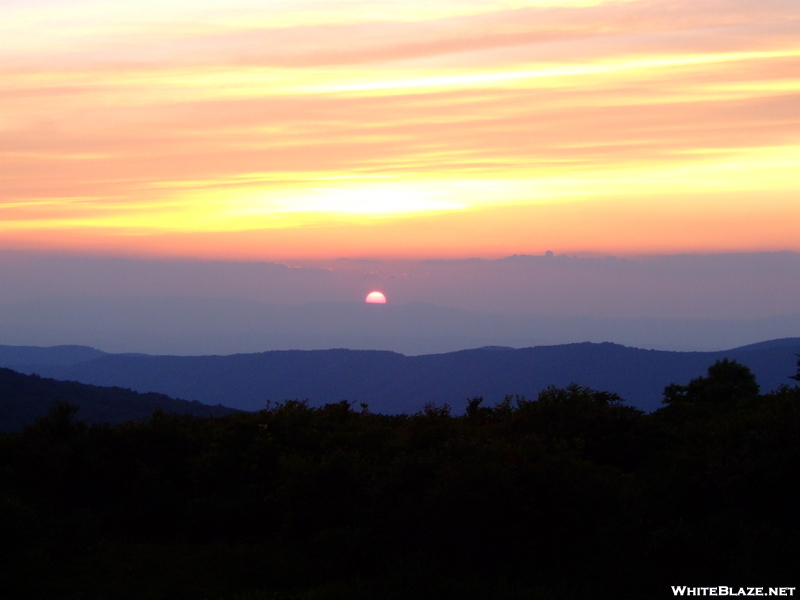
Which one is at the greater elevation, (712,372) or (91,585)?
(712,372)

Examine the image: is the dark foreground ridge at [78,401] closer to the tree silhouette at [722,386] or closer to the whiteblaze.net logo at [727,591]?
the tree silhouette at [722,386]

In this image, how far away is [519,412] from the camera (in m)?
17.2

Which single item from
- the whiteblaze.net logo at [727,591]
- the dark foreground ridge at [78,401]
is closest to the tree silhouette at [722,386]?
the whiteblaze.net logo at [727,591]

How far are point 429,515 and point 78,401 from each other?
241 feet

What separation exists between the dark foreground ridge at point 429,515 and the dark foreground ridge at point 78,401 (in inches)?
2060

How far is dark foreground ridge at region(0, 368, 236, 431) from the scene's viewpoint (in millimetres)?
69500

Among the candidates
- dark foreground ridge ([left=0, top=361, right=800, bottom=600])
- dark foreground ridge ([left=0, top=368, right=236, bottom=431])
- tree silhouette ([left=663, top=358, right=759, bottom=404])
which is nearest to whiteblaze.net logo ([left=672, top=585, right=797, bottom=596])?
dark foreground ridge ([left=0, top=361, right=800, bottom=600])

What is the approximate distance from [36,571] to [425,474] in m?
6.21

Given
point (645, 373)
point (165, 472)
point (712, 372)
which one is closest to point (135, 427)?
point (165, 472)

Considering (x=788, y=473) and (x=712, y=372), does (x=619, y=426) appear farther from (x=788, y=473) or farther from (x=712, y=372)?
(x=712, y=372)

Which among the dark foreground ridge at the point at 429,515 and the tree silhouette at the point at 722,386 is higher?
the tree silhouette at the point at 722,386

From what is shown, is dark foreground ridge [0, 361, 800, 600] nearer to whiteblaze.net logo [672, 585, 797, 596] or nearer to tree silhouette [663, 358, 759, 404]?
whiteblaze.net logo [672, 585, 797, 596]

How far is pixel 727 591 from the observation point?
32.2 ft

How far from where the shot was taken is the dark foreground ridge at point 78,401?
69500mm
